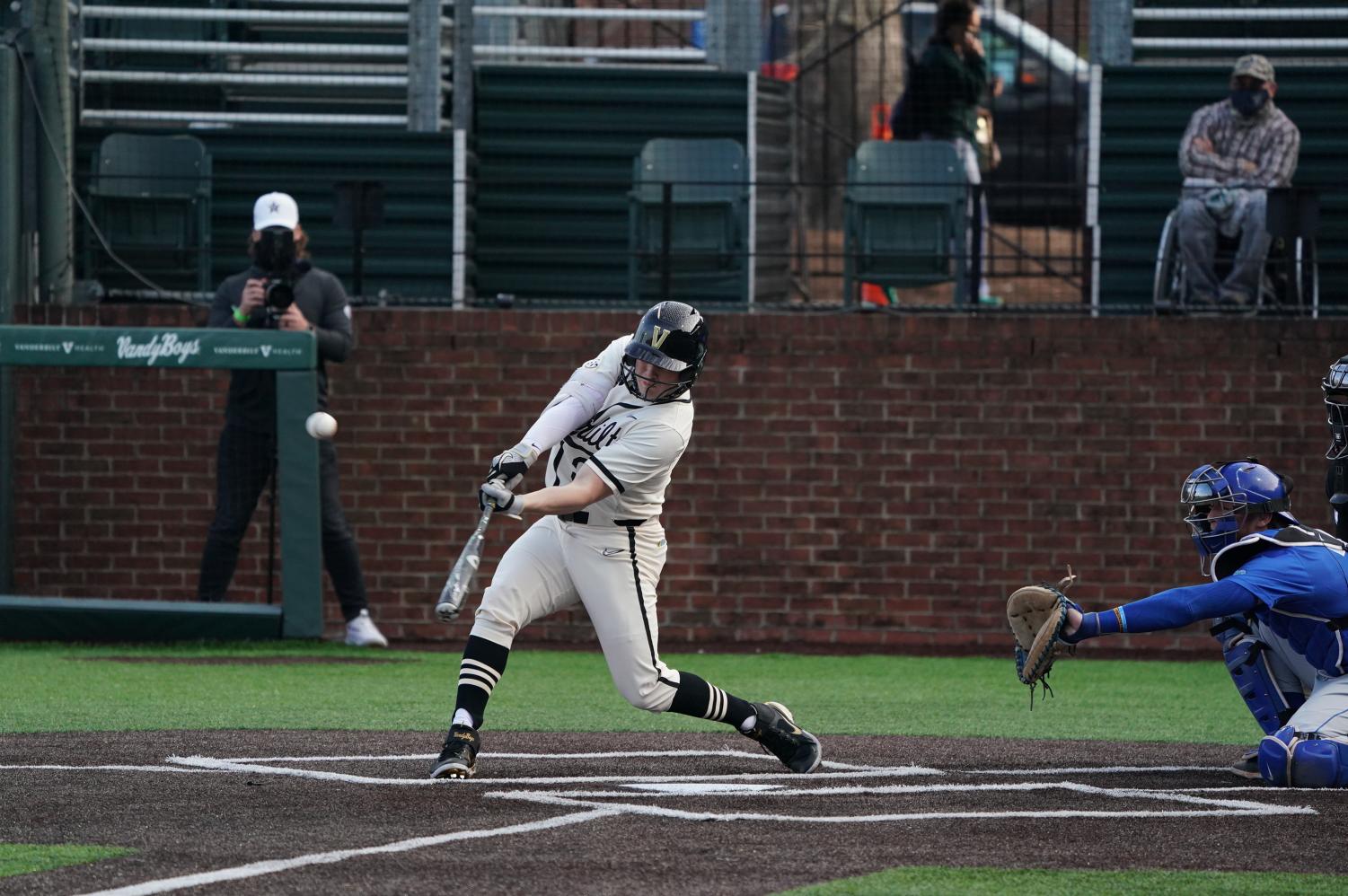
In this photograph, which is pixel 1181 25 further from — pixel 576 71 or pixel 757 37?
pixel 576 71

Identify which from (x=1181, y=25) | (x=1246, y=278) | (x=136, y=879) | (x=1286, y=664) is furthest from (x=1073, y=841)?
(x=1181, y=25)

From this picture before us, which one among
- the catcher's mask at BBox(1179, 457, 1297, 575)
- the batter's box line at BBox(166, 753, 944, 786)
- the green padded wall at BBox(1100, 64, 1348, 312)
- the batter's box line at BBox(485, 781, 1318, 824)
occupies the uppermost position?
the green padded wall at BBox(1100, 64, 1348, 312)

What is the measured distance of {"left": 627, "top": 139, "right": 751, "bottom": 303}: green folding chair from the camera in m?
13.2

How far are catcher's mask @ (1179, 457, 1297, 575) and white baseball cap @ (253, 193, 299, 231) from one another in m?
5.99

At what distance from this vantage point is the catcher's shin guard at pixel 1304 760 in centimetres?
661

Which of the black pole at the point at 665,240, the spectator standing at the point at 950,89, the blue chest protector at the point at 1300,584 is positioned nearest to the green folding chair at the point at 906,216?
the spectator standing at the point at 950,89

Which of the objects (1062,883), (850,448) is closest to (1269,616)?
(1062,883)

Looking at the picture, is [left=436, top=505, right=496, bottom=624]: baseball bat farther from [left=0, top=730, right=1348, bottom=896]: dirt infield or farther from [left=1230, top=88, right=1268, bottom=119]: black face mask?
[left=1230, top=88, right=1268, bottom=119]: black face mask

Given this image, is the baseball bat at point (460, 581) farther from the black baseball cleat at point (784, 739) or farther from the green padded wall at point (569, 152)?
the green padded wall at point (569, 152)

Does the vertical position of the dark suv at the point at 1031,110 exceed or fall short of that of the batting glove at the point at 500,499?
it exceeds it

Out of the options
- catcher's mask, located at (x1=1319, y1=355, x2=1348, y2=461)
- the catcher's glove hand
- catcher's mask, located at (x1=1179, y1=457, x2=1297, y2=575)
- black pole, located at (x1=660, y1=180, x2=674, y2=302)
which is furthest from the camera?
black pole, located at (x1=660, y1=180, x2=674, y2=302)

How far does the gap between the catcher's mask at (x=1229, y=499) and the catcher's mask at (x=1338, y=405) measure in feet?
2.97

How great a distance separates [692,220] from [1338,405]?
6208mm

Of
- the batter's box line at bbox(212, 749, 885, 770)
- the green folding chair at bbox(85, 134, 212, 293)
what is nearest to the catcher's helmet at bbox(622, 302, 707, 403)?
the batter's box line at bbox(212, 749, 885, 770)
